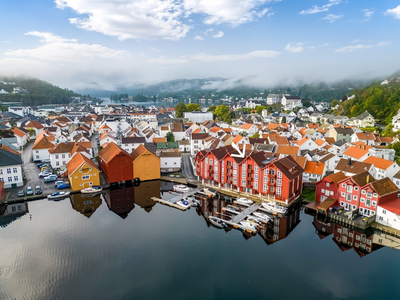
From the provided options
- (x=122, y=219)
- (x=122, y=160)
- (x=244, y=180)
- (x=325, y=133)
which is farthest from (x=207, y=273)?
(x=325, y=133)

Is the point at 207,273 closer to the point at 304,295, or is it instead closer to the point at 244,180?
the point at 304,295

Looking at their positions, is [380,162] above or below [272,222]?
above

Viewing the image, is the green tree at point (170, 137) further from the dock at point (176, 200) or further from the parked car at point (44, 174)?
the dock at point (176, 200)

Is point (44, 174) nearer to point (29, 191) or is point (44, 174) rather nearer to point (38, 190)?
point (38, 190)

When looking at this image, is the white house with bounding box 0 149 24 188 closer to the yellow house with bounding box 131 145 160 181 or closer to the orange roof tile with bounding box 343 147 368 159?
the yellow house with bounding box 131 145 160 181

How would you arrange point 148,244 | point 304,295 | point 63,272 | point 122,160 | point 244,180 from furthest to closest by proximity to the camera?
point 122,160 < point 244,180 < point 148,244 < point 63,272 < point 304,295

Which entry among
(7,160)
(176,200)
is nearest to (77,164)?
(7,160)

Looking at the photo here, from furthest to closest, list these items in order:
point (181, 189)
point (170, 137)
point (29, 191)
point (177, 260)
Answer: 1. point (170, 137)
2. point (181, 189)
3. point (29, 191)
4. point (177, 260)

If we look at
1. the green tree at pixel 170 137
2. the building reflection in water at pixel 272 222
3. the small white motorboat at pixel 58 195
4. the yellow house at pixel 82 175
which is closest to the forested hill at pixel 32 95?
the green tree at pixel 170 137
